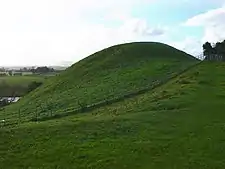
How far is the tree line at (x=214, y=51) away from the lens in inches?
5251

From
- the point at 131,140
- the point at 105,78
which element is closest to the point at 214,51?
the point at 105,78

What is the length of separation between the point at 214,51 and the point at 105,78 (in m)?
58.8

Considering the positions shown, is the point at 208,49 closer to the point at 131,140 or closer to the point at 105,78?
the point at 105,78

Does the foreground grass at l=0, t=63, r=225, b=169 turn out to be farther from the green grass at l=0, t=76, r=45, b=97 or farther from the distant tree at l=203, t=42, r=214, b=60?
the green grass at l=0, t=76, r=45, b=97

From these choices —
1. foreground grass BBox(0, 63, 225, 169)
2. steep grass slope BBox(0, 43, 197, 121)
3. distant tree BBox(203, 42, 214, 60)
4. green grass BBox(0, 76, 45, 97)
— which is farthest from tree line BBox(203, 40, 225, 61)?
foreground grass BBox(0, 63, 225, 169)

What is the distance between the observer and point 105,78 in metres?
90.1

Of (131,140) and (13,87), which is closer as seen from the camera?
(131,140)

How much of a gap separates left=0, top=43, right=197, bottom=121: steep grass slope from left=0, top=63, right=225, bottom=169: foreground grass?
18248mm

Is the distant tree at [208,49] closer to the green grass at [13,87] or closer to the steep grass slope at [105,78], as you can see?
the steep grass slope at [105,78]

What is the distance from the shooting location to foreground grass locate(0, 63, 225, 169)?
30078mm

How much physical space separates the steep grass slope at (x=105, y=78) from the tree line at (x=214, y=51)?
1524 centimetres

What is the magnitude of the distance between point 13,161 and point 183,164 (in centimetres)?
1228

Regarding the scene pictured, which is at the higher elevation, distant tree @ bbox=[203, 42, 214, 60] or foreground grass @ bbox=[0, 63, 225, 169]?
distant tree @ bbox=[203, 42, 214, 60]

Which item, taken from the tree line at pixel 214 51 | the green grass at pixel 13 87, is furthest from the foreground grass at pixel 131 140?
the green grass at pixel 13 87
